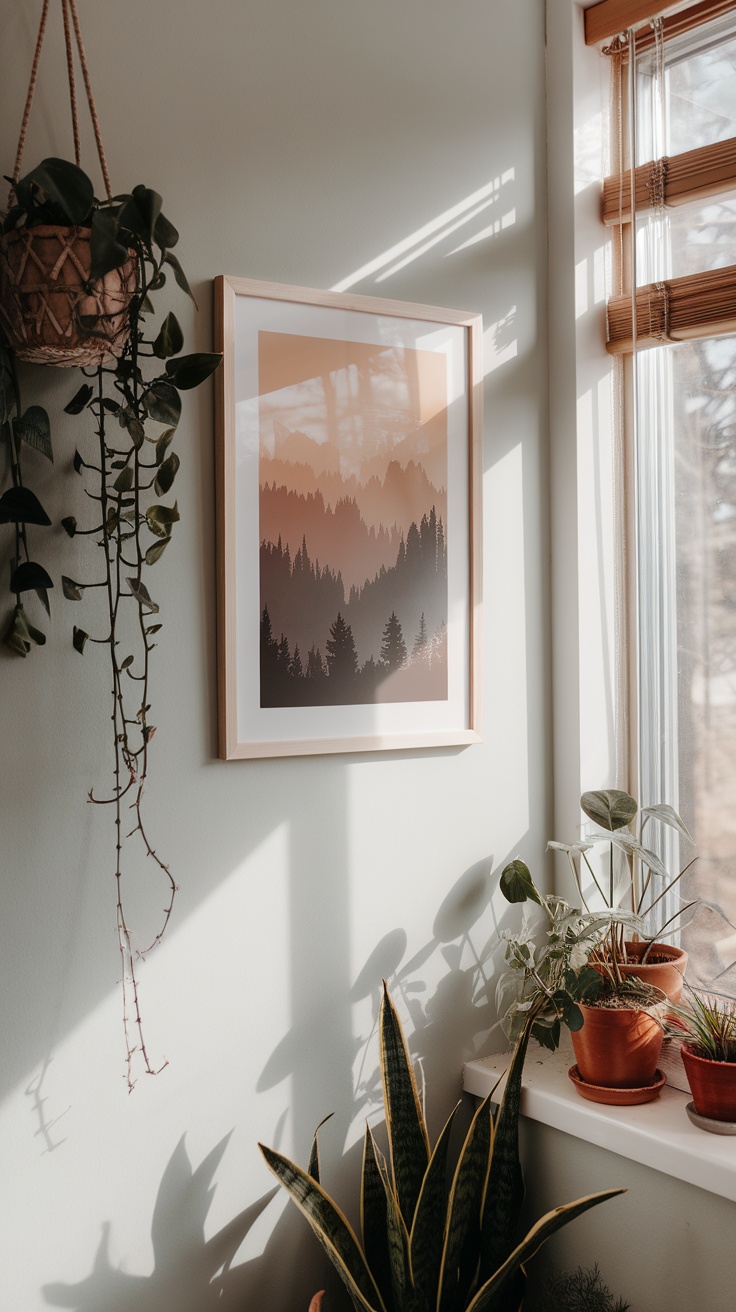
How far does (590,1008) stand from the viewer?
1711mm

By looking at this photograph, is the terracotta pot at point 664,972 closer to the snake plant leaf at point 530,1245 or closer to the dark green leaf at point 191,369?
the snake plant leaf at point 530,1245

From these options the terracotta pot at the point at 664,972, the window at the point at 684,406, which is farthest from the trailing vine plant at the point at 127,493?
the window at the point at 684,406

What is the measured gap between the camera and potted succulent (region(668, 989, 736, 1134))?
156cm

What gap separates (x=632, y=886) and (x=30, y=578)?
1.21 m

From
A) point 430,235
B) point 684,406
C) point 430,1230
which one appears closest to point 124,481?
point 430,235

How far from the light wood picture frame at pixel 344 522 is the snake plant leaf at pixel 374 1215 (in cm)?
66

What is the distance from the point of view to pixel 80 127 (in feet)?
4.89

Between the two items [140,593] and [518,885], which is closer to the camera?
[140,593]

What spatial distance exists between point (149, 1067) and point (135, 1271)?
295 millimetres

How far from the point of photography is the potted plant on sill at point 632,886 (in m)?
1.76

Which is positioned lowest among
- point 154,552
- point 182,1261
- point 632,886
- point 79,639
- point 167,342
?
point 182,1261

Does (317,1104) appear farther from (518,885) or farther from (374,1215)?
(518,885)

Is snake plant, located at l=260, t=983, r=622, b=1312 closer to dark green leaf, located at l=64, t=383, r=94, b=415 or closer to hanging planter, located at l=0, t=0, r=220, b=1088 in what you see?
hanging planter, located at l=0, t=0, r=220, b=1088

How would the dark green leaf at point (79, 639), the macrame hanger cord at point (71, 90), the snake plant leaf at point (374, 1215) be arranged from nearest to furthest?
the macrame hanger cord at point (71, 90) < the dark green leaf at point (79, 639) < the snake plant leaf at point (374, 1215)
